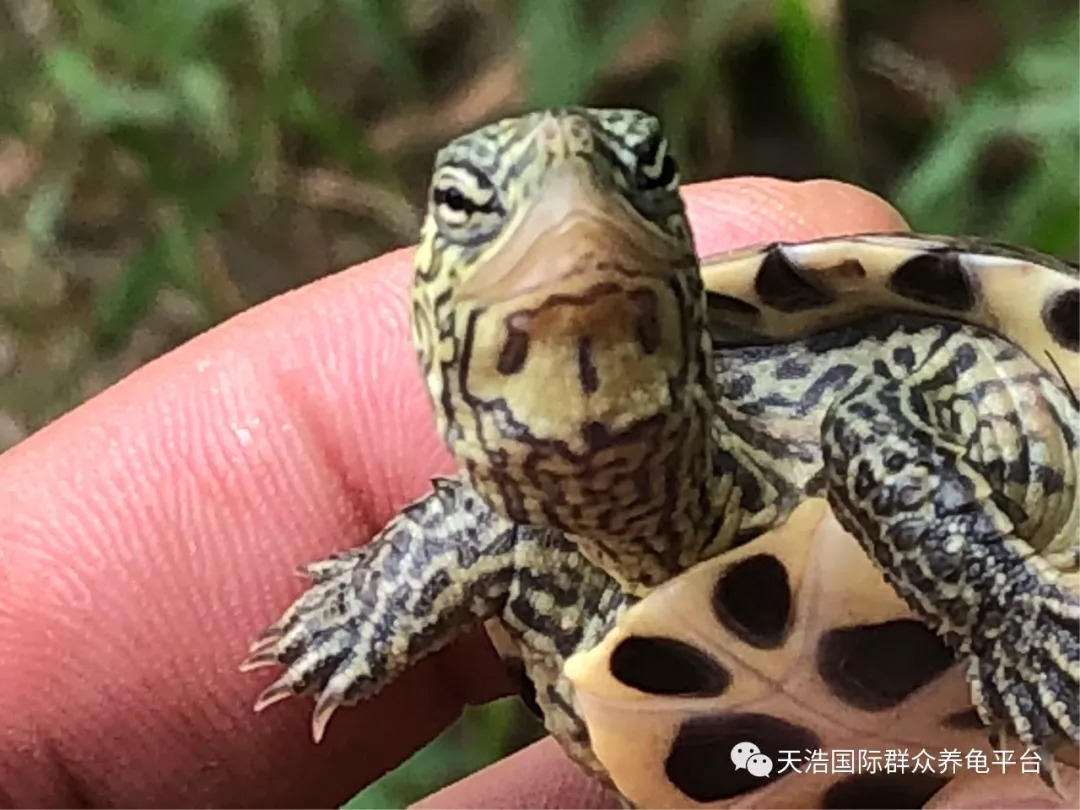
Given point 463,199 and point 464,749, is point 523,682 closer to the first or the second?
point 463,199

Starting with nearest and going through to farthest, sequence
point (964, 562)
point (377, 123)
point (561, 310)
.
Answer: point (561, 310) → point (964, 562) → point (377, 123)

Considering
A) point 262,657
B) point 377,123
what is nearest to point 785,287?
point 262,657

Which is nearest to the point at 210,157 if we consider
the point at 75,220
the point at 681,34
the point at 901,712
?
the point at 75,220

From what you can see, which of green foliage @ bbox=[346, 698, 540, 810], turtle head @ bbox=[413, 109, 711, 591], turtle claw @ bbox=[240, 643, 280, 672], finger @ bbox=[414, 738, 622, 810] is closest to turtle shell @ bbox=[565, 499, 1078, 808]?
turtle head @ bbox=[413, 109, 711, 591]

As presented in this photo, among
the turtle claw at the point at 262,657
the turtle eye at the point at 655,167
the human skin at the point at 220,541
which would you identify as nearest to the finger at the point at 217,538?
the human skin at the point at 220,541

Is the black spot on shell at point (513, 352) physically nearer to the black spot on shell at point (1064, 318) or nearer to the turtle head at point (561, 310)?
the turtle head at point (561, 310)
